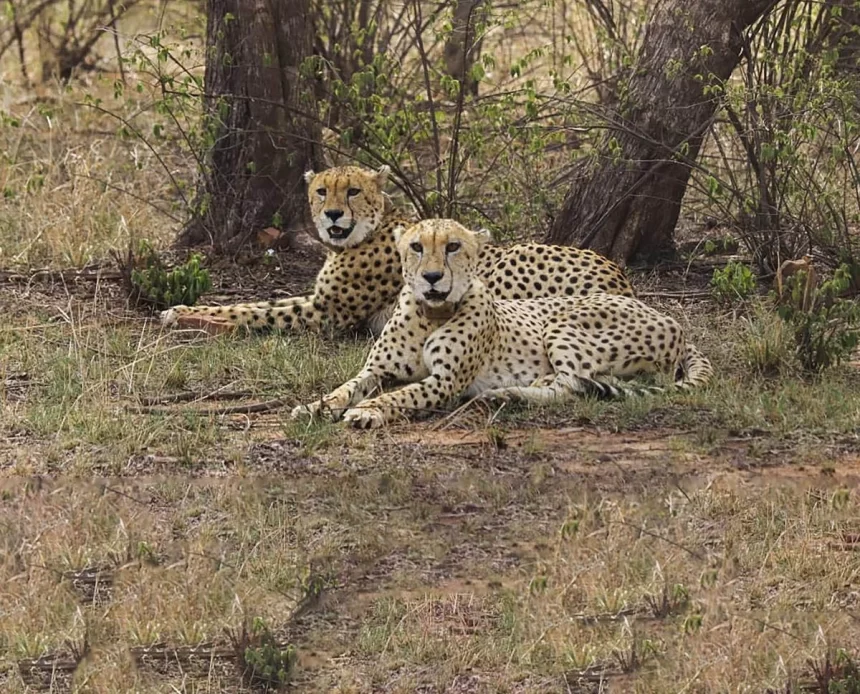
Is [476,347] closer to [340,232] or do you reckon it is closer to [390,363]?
[390,363]

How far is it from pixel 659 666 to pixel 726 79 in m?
4.25

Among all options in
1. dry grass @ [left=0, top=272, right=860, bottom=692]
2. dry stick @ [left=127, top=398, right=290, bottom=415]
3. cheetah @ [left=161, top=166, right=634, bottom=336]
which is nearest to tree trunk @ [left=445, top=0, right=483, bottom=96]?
cheetah @ [left=161, top=166, right=634, bottom=336]

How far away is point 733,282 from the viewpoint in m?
6.91

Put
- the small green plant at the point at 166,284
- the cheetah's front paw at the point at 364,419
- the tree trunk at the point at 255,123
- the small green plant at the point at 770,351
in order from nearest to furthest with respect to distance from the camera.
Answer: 1. the cheetah's front paw at the point at 364,419
2. the small green plant at the point at 770,351
3. the small green plant at the point at 166,284
4. the tree trunk at the point at 255,123

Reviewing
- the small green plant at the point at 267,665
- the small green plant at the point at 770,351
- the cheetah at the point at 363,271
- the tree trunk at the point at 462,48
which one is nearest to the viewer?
the small green plant at the point at 267,665

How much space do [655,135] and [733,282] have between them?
Answer: 1.04 m

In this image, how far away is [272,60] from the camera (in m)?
7.91

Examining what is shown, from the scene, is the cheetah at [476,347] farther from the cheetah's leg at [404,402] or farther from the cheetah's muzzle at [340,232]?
the cheetah's muzzle at [340,232]

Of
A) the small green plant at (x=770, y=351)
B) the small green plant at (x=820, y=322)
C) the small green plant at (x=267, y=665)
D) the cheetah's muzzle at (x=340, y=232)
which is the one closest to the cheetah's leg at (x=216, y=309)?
the cheetah's muzzle at (x=340, y=232)

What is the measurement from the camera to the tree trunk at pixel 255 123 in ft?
26.2

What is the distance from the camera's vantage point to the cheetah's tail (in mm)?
5934

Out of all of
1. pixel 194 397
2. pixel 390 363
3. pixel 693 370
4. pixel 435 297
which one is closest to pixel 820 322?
pixel 693 370

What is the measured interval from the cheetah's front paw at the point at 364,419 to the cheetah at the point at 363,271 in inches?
57.0

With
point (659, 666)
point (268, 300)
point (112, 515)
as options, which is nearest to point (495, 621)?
point (659, 666)
